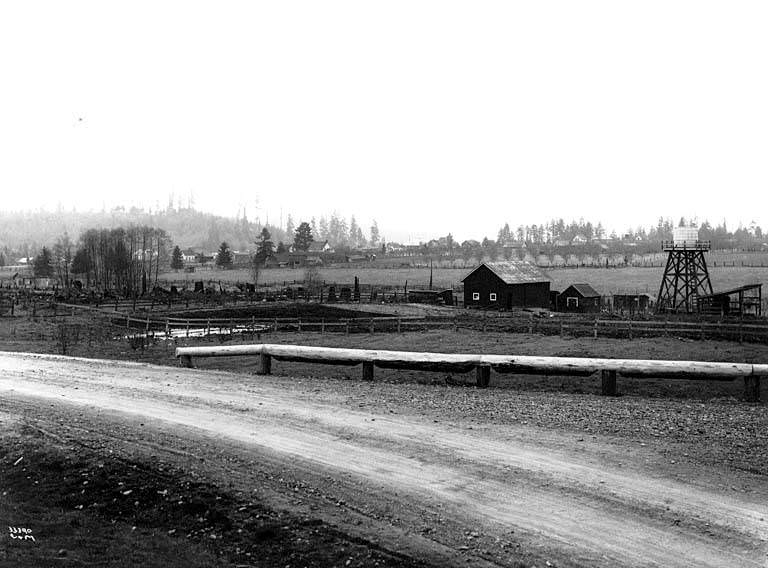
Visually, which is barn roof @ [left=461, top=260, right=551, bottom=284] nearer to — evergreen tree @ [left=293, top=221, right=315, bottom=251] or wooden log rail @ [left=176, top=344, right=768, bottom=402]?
wooden log rail @ [left=176, top=344, right=768, bottom=402]

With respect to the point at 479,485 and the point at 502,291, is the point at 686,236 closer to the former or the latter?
the point at 502,291

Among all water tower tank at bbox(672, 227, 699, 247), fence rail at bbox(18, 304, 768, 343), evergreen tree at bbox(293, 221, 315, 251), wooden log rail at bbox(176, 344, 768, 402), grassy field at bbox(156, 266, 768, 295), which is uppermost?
evergreen tree at bbox(293, 221, 315, 251)

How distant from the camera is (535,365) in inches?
563

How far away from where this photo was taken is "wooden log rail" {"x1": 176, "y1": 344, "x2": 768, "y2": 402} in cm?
1339

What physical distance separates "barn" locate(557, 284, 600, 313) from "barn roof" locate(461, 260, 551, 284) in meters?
2.91

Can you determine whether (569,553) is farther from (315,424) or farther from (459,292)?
(459,292)

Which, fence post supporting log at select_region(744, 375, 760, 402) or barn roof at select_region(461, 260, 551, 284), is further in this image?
barn roof at select_region(461, 260, 551, 284)

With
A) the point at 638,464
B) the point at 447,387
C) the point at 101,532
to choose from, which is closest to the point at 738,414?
the point at 638,464

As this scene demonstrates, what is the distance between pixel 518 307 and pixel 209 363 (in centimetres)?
4470

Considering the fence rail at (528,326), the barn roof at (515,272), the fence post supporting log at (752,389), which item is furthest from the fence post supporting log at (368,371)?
the barn roof at (515,272)

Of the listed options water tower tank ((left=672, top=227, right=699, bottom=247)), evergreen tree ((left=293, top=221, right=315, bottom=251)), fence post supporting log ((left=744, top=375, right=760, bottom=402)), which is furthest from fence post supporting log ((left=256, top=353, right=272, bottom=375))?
evergreen tree ((left=293, top=221, right=315, bottom=251))

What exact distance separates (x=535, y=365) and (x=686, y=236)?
52492mm

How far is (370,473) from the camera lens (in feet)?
28.6

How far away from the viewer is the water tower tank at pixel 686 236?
2392 inches
